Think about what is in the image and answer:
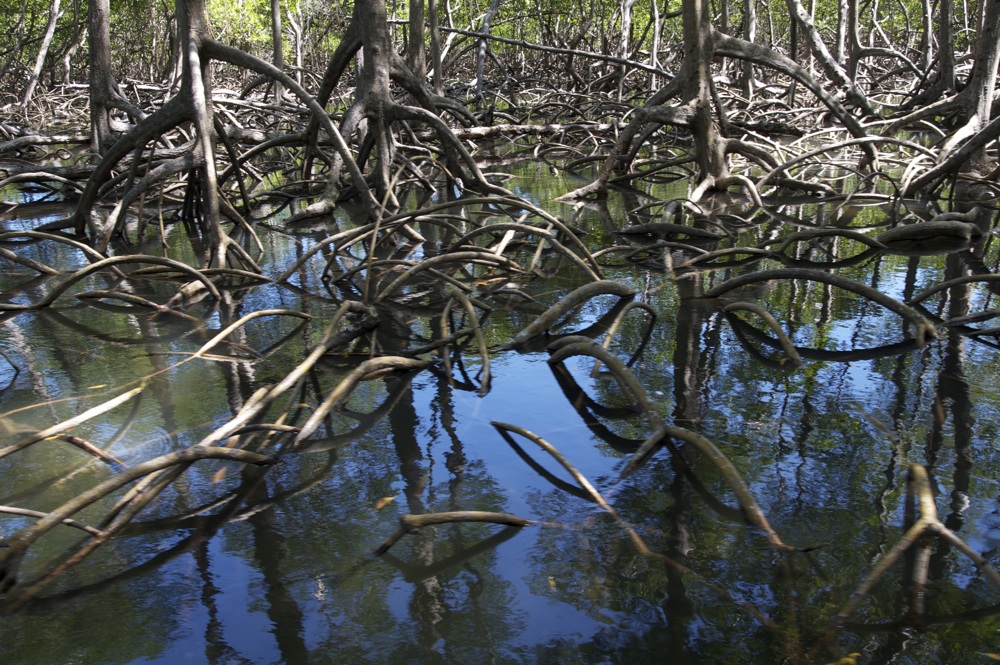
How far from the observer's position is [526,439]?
110 inches

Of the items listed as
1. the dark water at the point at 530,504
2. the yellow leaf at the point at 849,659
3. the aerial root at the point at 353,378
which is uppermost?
the aerial root at the point at 353,378

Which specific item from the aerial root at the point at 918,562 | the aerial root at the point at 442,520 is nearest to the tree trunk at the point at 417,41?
the aerial root at the point at 442,520

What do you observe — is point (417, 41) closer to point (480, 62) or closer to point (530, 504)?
point (480, 62)

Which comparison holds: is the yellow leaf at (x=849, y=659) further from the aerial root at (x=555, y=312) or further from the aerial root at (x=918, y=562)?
the aerial root at (x=555, y=312)

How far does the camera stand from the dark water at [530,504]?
1.86 meters

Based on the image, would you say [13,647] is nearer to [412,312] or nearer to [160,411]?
[160,411]

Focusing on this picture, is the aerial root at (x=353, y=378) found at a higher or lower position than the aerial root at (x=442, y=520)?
higher

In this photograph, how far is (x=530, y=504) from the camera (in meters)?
2.39

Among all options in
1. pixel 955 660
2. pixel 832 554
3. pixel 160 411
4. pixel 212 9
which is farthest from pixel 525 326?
pixel 212 9

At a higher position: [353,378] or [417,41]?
[417,41]

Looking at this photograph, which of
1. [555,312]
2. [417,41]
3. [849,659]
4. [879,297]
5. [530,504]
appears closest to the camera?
[849,659]

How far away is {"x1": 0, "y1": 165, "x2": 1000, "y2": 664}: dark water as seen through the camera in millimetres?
1859

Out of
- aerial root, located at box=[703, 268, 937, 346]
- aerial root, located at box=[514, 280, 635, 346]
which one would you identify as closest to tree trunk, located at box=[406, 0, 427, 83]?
aerial root, located at box=[514, 280, 635, 346]

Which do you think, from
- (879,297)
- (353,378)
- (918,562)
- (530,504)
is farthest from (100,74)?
(918,562)
